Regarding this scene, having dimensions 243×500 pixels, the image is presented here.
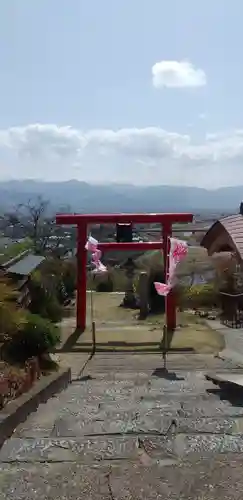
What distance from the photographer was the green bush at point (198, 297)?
20.9 m

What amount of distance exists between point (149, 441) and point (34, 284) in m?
13.1

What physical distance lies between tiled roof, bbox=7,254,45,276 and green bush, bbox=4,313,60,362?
5664 mm

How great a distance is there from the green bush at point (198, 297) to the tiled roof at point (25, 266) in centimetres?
532

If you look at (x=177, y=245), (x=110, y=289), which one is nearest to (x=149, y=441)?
(x=177, y=245)

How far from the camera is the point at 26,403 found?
6.41 meters

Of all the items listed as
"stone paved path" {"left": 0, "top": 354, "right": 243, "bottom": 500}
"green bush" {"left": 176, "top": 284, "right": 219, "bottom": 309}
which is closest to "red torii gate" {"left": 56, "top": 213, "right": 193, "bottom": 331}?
"green bush" {"left": 176, "top": 284, "right": 219, "bottom": 309}

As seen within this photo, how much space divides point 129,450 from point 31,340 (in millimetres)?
6965

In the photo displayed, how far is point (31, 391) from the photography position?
23.0 ft

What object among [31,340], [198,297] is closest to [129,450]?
[31,340]

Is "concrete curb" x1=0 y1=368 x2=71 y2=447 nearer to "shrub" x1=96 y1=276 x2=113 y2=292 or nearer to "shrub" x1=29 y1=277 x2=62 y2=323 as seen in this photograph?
"shrub" x1=29 y1=277 x2=62 y2=323

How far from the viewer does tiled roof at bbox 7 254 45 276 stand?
58.0 ft

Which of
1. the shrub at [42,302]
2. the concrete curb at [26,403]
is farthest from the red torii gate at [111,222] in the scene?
the concrete curb at [26,403]

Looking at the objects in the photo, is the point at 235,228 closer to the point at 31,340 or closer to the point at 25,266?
the point at 25,266

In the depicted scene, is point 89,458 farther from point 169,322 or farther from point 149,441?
point 169,322
